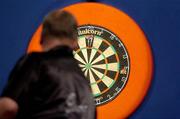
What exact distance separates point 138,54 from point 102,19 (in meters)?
0.26

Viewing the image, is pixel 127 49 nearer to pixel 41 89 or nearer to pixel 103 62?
pixel 103 62

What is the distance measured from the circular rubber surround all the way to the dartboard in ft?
0.07

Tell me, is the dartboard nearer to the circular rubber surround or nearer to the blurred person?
the circular rubber surround

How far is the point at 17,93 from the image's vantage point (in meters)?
1.21

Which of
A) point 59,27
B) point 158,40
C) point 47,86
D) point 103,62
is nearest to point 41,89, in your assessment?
point 47,86

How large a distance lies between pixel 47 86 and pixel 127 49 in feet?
2.93

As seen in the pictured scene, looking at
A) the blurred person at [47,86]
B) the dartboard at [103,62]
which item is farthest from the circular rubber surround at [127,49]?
the blurred person at [47,86]

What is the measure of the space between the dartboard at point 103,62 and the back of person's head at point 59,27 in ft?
2.53

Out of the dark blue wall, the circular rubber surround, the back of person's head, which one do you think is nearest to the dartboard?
the circular rubber surround

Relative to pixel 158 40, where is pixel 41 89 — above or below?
below

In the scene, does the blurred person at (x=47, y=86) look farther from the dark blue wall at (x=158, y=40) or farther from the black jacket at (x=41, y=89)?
the dark blue wall at (x=158, y=40)

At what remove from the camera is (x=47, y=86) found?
47.4 inches

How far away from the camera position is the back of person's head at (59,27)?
1256mm

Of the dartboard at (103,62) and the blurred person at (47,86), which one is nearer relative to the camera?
the blurred person at (47,86)
